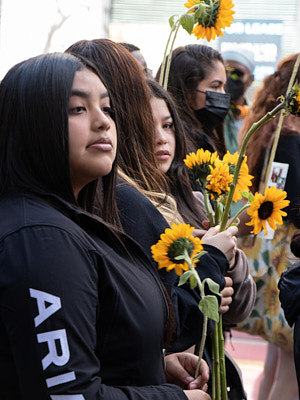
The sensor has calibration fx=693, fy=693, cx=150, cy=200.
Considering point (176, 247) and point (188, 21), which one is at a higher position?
point (188, 21)

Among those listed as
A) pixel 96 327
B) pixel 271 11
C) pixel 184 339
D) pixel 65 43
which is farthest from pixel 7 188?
pixel 271 11

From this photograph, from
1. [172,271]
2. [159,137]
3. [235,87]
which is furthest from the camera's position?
[235,87]

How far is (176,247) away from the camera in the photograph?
1.44 m

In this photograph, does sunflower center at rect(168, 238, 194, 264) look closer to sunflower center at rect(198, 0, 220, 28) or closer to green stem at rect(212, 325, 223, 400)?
green stem at rect(212, 325, 223, 400)

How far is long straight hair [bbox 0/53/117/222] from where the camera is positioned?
133 cm

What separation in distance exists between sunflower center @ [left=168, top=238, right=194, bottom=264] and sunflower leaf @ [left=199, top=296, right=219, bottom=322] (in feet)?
0.33

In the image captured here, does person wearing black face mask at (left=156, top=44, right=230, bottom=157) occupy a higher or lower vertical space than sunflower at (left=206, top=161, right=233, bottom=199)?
higher

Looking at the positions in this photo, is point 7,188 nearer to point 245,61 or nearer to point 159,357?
point 159,357

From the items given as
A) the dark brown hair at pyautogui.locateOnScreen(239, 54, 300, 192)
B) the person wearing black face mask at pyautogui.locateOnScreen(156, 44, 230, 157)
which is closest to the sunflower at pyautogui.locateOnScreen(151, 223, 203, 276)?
the person wearing black face mask at pyautogui.locateOnScreen(156, 44, 230, 157)

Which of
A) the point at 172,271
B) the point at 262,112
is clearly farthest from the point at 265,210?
the point at 262,112

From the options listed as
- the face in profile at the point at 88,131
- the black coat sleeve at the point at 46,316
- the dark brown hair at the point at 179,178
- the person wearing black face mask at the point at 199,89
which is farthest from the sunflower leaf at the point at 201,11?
the person wearing black face mask at the point at 199,89

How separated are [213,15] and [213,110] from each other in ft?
4.47

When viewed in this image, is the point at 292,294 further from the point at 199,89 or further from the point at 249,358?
the point at 249,358

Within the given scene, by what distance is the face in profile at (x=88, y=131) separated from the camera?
1.40m
